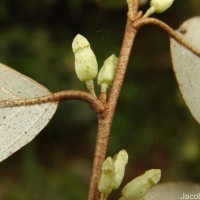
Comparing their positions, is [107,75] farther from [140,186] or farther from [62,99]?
[140,186]

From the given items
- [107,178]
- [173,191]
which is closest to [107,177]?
[107,178]

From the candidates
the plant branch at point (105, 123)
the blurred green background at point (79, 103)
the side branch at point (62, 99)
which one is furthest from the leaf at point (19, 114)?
the blurred green background at point (79, 103)

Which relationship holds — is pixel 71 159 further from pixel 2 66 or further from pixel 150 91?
pixel 2 66

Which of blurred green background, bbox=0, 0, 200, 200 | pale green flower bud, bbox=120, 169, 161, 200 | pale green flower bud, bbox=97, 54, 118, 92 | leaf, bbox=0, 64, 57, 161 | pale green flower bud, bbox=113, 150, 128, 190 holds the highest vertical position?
pale green flower bud, bbox=97, 54, 118, 92

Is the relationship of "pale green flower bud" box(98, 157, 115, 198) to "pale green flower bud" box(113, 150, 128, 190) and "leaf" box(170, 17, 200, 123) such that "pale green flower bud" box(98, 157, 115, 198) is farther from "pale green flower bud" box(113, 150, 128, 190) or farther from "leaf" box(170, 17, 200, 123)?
"leaf" box(170, 17, 200, 123)

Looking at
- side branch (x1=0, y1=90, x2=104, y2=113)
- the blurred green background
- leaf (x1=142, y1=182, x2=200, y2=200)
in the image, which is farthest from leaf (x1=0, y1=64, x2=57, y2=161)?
the blurred green background

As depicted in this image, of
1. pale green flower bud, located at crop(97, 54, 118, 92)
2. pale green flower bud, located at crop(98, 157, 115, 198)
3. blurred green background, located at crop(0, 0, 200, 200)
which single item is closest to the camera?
pale green flower bud, located at crop(98, 157, 115, 198)
